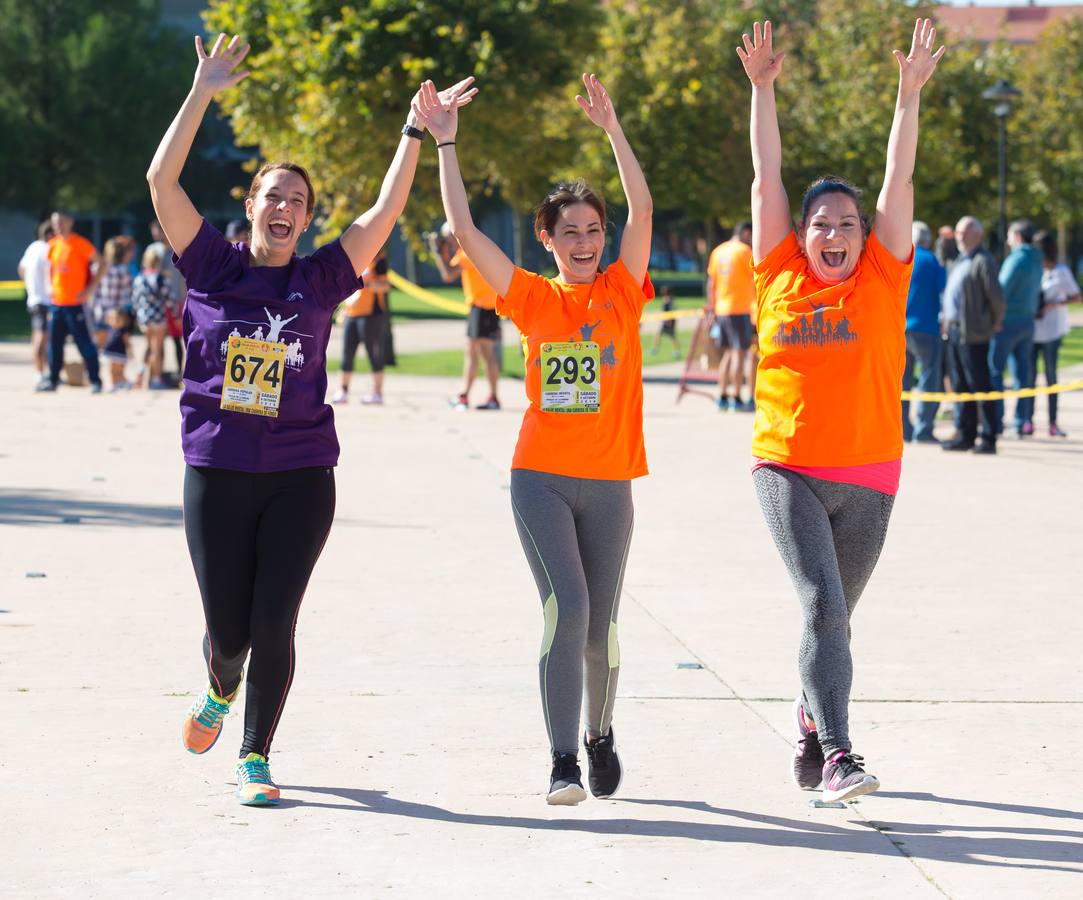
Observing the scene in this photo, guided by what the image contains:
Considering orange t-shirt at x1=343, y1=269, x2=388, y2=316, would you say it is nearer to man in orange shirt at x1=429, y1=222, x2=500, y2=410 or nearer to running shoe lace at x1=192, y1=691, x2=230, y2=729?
man in orange shirt at x1=429, y1=222, x2=500, y2=410

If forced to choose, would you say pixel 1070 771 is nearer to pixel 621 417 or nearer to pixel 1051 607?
pixel 621 417

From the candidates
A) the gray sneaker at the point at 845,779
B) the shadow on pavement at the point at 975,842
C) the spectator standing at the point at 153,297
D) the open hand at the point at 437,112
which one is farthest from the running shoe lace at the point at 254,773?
the spectator standing at the point at 153,297

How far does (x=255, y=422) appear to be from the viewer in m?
4.95

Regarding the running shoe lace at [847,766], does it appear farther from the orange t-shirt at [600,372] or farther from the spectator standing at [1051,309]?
the spectator standing at [1051,309]

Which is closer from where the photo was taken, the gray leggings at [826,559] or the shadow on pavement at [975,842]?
the shadow on pavement at [975,842]

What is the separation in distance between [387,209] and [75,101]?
50468 millimetres

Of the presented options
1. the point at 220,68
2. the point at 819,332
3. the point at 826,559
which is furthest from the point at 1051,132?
the point at 220,68

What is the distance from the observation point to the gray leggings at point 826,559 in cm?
496

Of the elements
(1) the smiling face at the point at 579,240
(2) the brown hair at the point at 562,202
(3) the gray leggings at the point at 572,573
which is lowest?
(3) the gray leggings at the point at 572,573

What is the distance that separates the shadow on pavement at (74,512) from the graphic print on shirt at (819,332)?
19.3ft

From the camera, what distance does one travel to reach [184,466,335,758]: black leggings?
4.97 metres

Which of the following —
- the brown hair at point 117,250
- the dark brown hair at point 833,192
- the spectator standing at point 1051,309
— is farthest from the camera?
the brown hair at point 117,250

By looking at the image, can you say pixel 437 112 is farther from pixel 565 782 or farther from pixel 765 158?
pixel 565 782

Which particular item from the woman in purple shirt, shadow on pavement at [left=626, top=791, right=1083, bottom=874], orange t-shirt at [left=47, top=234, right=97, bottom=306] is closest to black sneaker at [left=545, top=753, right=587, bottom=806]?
shadow on pavement at [left=626, top=791, right=1083, bottom=874]
